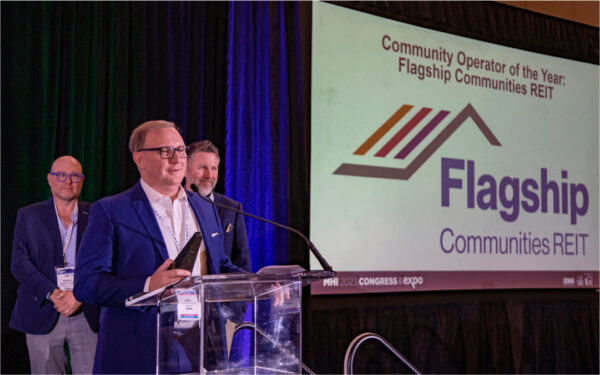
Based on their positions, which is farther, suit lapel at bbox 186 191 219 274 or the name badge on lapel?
the name badge on lapel

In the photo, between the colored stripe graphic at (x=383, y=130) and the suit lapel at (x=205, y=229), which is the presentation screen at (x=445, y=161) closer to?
the colored stripe graphic at (x=383, y=130)

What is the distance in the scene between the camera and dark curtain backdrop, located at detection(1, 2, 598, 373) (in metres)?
3.70

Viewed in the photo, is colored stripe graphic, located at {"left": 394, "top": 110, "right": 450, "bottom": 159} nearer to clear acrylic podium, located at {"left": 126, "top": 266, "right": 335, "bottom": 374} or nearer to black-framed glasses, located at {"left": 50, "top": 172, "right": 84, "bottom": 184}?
black-framed glasses, located at {"left": 50, "top": 172, "right": 84, "bottom": 184}

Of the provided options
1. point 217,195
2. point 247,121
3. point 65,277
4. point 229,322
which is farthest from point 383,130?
point 229,322

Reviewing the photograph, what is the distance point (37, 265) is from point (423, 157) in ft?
10.6

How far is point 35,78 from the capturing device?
373 cm

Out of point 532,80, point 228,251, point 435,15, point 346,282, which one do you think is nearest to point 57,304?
point 228,251

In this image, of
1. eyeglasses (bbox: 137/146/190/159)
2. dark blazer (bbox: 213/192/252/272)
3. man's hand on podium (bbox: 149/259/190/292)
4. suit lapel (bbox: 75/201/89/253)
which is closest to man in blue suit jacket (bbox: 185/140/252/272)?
dark blazer (bbox: 213/192/252/272)

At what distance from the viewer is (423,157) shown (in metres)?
5.23

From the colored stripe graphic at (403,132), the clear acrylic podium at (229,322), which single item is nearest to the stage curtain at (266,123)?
the colored stripe graphic at (403,132)

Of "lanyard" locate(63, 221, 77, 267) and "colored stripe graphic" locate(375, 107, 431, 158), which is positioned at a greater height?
"colored stripe graphic" locate(375, 107, 431, 158)

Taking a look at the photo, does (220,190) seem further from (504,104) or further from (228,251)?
(504,104)

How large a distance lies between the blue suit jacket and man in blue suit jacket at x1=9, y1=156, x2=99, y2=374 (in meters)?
1.33

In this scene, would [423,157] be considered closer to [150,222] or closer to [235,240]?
[235,240]
